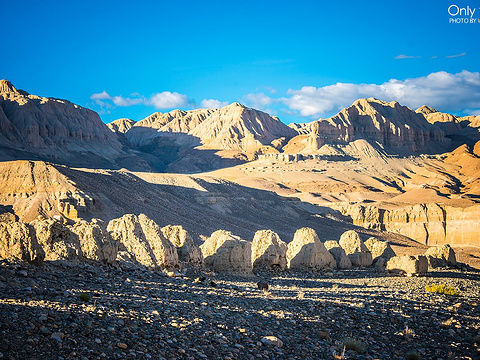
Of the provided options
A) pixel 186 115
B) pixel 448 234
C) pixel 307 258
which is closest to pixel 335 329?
pixel 307 258

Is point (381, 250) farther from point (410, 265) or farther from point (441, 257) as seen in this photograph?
point (410, 265)

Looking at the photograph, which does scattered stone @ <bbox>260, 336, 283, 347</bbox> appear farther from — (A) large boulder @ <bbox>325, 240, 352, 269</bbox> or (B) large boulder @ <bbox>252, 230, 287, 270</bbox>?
(A) large boulder @ <bbox>325, 240, 352, 269</bbox>

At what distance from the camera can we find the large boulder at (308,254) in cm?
2203

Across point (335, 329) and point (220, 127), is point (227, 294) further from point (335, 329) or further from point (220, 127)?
point (220, 127)

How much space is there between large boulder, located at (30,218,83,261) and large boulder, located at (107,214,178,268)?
5.94 feet

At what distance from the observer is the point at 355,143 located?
481 ft

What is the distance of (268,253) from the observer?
65.6 ft

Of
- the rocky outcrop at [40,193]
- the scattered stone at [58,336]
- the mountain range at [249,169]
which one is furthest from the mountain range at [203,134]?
the scattered stone at [58,336]

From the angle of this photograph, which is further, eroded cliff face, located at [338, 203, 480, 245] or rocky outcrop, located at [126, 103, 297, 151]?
rocky outcrop, located at [126, 103, 297, 151]

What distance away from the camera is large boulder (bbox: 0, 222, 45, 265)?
35.8 ft

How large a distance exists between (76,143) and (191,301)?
378 ft

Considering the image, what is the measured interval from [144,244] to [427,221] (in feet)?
161

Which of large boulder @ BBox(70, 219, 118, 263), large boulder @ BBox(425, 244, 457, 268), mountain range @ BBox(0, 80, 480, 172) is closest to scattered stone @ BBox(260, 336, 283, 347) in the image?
large boulder @ BBox(70, 219, 118, 263)

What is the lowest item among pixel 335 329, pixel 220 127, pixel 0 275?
pixel 335 329
